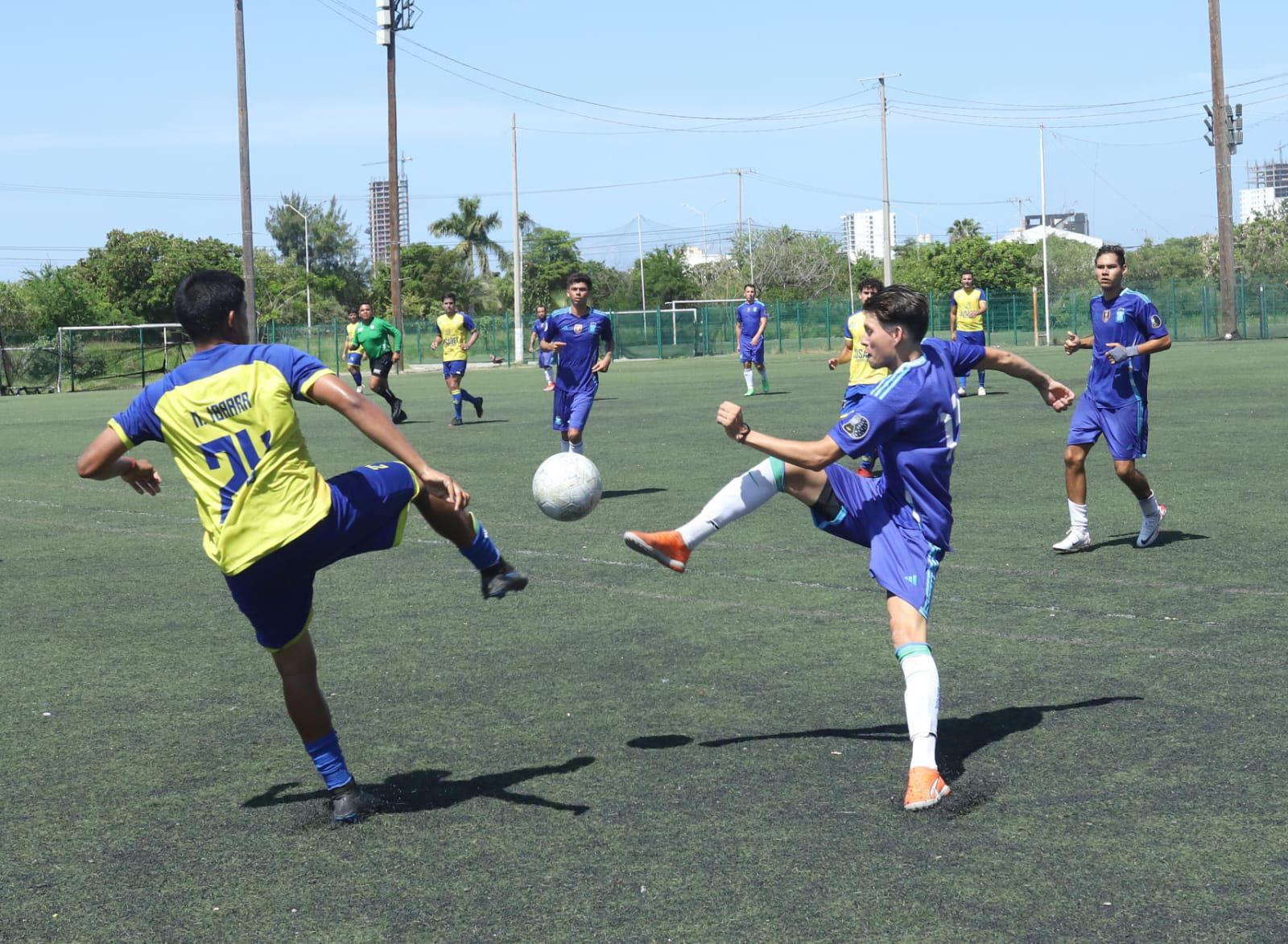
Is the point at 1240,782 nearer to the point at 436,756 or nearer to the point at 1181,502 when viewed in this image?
the point at 436,756

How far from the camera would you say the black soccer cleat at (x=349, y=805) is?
491 cm

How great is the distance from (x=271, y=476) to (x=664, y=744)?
6.35ft

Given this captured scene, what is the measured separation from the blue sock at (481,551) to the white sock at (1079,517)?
5.54m

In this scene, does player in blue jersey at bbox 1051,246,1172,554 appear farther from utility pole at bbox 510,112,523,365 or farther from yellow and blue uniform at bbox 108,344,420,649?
utility pole at bbox 510,112,523,365

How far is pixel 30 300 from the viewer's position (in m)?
55.1

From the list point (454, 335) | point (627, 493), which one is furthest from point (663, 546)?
point (454, 335)

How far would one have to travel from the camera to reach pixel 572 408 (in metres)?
14.2

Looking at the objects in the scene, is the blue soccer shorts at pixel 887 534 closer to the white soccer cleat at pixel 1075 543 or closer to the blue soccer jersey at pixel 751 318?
the white soccer cleat at pixel 1075 543

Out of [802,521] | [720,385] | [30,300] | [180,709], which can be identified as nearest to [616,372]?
[720,385]

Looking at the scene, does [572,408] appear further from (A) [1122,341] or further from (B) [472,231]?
(B) [472,231]

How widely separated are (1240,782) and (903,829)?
1.26 metres

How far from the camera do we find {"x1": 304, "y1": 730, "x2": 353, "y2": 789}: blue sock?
4941 millimetres

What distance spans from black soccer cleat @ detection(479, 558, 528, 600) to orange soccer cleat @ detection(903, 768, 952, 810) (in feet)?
4.94

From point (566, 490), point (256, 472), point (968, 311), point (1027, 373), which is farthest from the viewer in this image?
point (968, 311)
